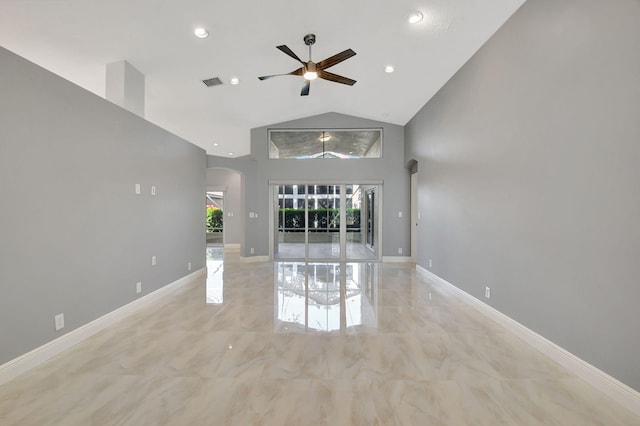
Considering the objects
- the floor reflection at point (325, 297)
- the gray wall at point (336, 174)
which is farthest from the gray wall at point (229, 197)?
the floor reflection at point (325, 297)

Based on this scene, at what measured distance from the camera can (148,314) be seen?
11.6 ft

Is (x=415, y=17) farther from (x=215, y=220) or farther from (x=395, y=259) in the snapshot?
(x=215, y=220)

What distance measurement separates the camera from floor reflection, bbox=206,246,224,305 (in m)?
4.24

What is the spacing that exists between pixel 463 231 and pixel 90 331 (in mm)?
4659

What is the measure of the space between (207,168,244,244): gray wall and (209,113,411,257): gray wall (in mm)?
3165

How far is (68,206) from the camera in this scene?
273 centimetres

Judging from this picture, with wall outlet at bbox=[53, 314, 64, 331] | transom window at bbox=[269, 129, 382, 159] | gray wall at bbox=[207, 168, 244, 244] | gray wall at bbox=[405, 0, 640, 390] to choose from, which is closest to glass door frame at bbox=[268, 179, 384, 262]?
transom window at bbox=[269, 129, 382, 159]

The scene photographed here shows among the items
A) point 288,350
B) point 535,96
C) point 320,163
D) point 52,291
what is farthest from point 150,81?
point 535,96

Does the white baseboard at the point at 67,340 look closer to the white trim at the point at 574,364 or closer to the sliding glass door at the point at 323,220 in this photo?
the sliding glass door at the point at 323,220

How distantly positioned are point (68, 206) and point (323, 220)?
540cm

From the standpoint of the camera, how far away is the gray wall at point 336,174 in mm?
7145

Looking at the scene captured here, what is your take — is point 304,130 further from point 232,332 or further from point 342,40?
point 232,332

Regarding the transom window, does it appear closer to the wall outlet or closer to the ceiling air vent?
the ceiling air vent

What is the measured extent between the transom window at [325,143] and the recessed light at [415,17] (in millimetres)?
3756
